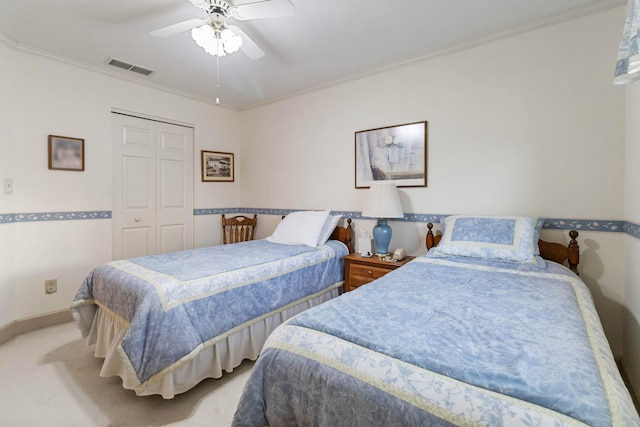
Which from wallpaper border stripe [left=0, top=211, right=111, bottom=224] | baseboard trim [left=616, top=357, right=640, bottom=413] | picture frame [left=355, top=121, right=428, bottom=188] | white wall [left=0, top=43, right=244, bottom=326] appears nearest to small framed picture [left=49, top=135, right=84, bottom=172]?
white wall [left=0, top=43, right=244, bottom=326]

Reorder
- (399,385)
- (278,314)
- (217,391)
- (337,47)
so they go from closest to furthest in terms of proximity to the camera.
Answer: (399,385)
(217,391)
(278,314)
(337,47)

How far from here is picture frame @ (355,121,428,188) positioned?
2.73m

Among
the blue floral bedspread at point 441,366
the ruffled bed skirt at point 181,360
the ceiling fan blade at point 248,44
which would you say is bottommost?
the ruffled bed skirt at point 181,360

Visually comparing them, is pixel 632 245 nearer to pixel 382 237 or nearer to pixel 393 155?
pixel 382 237

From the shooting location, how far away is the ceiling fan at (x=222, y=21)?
169 centimetres

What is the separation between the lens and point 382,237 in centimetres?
277

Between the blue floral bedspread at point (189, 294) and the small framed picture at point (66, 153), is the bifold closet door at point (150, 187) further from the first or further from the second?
the blue floral bedspread at point (189, 294)

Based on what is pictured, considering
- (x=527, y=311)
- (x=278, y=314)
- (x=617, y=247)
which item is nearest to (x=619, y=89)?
(x=617, y=247)

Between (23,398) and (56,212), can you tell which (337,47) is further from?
(23,398)

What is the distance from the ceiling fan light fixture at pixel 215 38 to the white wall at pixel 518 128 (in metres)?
1.59

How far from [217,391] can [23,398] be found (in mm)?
1126

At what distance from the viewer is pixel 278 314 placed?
2312 mm

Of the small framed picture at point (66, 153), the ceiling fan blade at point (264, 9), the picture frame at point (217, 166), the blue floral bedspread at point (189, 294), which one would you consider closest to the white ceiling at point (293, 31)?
the ceiling fan blade at point (264, 9)

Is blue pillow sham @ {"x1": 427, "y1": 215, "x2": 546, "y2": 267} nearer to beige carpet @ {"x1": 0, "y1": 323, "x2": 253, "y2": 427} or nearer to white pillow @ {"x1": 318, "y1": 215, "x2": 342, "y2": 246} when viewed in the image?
white pillow @ {"x1": 318, "y1": 215, "x2": 342, "y2": 246}
